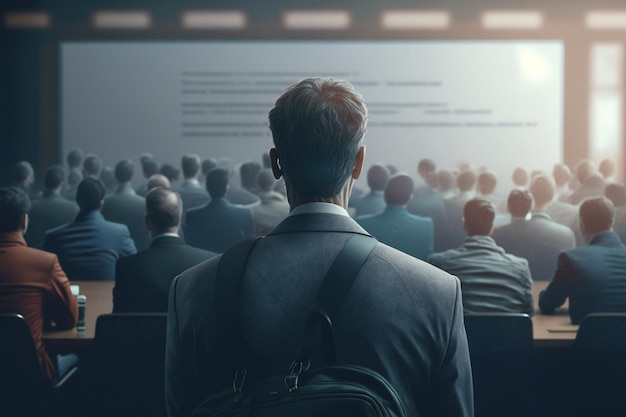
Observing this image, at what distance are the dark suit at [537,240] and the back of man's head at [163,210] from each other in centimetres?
196

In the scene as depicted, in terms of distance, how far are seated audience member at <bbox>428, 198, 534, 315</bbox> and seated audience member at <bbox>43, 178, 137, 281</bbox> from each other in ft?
6.79

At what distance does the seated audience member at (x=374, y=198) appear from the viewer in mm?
6457

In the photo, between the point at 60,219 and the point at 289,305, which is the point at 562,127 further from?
the point at 289,305

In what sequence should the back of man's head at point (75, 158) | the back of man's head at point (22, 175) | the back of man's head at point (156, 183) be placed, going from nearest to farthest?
the back of man's head at point (156, 183) → the back of man's head at point (22, 175) → the back of man's head at point (75, 158)

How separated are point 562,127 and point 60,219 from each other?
6.52 meters

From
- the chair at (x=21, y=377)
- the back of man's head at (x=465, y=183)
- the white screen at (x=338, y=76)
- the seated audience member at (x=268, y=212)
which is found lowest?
the chair at (x=21, y=377)

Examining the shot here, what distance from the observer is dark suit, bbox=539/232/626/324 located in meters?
3.31

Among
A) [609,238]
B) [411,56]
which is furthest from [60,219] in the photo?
[411,56]

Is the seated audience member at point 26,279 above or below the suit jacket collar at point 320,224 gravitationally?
below

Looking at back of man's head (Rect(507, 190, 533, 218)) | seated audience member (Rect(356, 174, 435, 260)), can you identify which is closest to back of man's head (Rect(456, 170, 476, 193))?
seated audience member (Rect(356, 174, 435, 260))

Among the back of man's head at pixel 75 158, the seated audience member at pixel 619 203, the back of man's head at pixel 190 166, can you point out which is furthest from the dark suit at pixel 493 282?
the back of man's head at pixel 75 158

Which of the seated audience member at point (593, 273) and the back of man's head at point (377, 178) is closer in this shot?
the seated audience member at point (593, 273)

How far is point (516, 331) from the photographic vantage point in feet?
9.09

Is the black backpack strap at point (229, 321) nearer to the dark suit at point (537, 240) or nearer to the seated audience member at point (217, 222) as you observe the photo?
the dark suit at point (537, 240)
